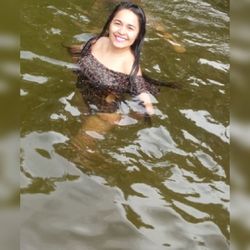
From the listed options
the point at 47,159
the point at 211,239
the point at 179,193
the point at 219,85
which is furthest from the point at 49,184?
the point at 219,85

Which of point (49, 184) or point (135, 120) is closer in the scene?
point (49, 184)

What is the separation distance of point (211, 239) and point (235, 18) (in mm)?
2266

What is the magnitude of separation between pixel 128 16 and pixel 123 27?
0.10 m

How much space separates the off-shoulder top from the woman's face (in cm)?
25

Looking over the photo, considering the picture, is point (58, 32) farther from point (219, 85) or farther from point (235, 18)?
point (235, 18)

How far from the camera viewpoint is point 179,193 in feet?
9.46

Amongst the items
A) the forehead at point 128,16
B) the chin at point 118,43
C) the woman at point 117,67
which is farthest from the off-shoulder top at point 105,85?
the forehead at point 128,16

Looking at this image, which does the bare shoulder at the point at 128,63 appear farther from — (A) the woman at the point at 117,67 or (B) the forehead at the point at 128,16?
(B) the forehead at the point at 128,16

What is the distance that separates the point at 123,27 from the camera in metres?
3.66

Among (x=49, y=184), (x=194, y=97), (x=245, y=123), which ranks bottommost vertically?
(x=49, y=184)

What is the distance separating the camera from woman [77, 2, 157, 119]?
3654 mm

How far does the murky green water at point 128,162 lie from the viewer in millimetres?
2518

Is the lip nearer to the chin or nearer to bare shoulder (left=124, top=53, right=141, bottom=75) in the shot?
the chin

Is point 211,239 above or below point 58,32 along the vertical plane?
below
